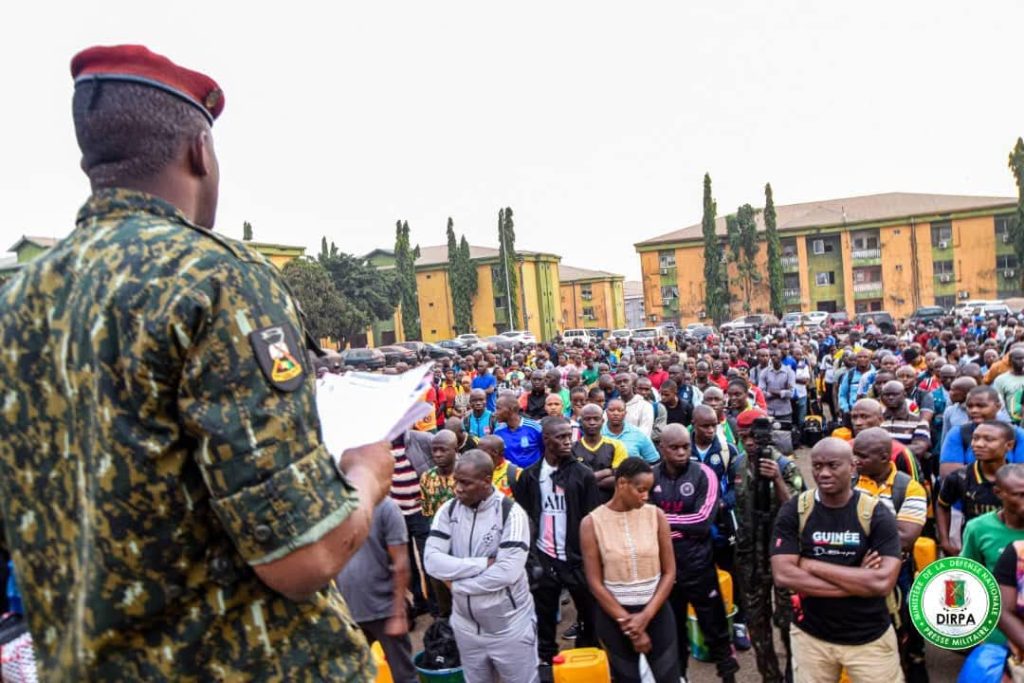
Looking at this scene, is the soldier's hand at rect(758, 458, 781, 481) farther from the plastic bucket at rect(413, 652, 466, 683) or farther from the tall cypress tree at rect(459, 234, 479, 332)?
the tall cypress tree at rect(459, 234, 479, 332)

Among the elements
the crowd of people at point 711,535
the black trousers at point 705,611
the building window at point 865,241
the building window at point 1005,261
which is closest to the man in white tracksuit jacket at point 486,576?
the crowd of people at point 711,535

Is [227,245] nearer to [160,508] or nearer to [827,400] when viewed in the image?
[160,508]

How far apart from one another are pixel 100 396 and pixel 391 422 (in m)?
0.47

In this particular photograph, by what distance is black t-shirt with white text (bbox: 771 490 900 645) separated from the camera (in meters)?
4.24

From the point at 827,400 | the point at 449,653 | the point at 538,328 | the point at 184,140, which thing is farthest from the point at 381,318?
the point at 184,140

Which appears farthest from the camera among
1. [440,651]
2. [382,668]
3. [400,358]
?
[400,358]

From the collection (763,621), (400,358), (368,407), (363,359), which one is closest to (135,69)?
(368,407)

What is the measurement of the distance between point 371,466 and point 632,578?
3.95 metres

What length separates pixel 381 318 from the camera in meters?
54.0

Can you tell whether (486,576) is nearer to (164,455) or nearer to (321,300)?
(164,455)

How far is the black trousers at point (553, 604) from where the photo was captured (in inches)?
240

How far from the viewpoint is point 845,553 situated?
4270 mm

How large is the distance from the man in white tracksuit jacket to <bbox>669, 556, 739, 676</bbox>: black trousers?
→ 1111 mm

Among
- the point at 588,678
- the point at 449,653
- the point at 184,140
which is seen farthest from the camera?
the point at 449,653
